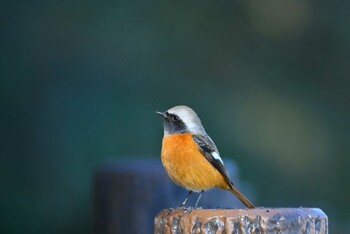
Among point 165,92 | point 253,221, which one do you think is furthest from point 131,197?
point 165,92

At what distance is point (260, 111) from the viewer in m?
13.4

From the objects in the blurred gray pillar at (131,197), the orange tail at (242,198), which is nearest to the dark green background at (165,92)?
the blurred gray pillar at (131,197)

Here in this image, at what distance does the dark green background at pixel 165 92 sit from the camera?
11.7 metres

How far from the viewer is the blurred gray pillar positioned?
17.0 ft

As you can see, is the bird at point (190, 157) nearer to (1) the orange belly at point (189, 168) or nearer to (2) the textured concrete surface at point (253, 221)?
(1) the orange belly at point (189, 168)

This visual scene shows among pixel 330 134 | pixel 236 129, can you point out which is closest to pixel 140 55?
pixel 236 129

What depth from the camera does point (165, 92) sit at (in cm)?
1276

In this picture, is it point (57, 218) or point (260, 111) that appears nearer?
point (57, 218)

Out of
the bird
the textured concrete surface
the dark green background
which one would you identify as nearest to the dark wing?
the bird

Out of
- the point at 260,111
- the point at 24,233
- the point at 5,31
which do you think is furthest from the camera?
the point at 260,111

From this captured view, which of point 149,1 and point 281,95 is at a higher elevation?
point 149,1

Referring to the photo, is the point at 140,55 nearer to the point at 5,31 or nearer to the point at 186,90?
the point at 186,90

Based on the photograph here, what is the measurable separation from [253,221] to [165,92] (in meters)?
9.90

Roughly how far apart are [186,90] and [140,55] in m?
0.67
